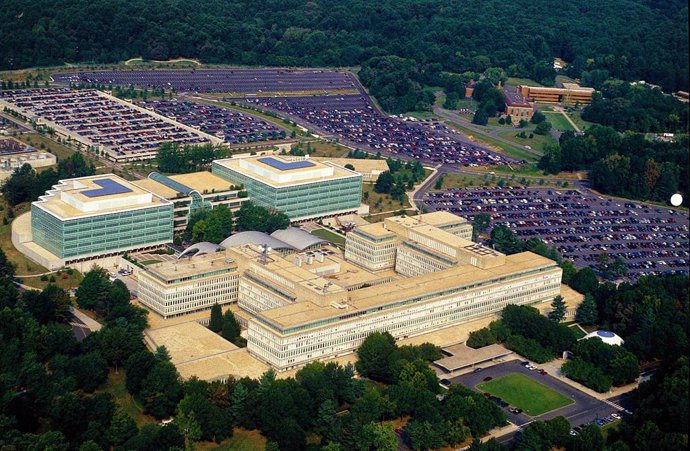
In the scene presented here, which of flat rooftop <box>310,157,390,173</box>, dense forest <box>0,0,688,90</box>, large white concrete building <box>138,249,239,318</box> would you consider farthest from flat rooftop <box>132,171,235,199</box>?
dense forest <box>0,0,688,90</box>

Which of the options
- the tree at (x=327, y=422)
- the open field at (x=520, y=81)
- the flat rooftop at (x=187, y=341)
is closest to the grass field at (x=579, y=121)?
the open field at (x=520, y=81)

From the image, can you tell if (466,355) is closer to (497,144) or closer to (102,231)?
(102,231)

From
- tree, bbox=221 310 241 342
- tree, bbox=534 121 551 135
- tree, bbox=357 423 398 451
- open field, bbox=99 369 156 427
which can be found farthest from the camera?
tree, bbox=534 121 551 135

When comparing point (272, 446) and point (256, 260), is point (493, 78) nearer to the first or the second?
point (256, 260)

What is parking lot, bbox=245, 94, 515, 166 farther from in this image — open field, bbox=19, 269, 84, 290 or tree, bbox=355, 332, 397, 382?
tree, bbox=355, 332, 397, 382

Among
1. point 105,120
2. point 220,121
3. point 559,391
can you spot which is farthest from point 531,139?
point 559,391
